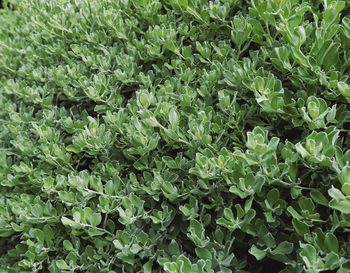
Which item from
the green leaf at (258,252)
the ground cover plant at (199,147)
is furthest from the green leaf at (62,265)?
the green leaf at (258,252)

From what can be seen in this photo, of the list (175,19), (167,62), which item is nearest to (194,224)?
(167,62)

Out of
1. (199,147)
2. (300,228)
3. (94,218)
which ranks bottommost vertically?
(94,218)

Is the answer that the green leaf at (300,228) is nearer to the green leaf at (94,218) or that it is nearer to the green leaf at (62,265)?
the green leaf at (94,218)

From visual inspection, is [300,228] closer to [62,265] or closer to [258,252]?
[258,252]

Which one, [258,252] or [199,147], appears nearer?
[258,252]

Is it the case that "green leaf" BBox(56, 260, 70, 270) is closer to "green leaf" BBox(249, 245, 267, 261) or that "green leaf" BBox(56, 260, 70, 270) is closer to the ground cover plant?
the ground cover plant

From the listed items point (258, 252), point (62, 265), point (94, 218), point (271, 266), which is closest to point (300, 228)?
point (258, 252)

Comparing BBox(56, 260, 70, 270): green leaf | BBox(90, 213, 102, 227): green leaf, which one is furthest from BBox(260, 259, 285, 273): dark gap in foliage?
BBox(56, 260, 70, 270): green leaf

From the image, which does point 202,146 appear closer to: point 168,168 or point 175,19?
point 168,168
